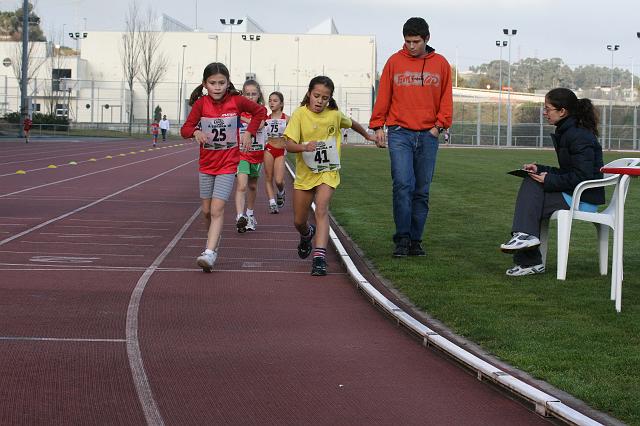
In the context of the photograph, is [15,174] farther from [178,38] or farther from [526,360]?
[178,38]

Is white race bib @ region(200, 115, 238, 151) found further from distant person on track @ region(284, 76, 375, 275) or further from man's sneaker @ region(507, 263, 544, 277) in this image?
man's sneaker @ region(507, 263, 544, 277)

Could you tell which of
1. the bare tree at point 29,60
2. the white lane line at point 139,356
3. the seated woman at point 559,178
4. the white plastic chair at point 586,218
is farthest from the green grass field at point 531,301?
the bare tree at point 29,60

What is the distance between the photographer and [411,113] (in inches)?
447

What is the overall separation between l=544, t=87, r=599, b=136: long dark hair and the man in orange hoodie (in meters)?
1.36

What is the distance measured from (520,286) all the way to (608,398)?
400 centimetres

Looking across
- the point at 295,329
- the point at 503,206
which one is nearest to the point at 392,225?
the point at 503,206

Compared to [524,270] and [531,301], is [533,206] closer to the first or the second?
[524,270]

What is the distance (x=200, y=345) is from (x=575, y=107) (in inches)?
185

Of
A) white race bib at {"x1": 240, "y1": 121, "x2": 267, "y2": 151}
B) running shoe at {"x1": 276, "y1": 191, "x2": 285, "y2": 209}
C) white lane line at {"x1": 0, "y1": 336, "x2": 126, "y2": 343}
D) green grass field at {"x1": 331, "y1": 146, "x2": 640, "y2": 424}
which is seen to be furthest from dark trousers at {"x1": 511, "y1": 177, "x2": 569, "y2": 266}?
running shoe at {"x1": 276, "y1": 191, "x2": 285, "y2": 209}

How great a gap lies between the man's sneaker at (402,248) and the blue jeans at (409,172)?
4cm

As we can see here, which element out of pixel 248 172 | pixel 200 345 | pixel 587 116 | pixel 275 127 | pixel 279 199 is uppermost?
pixel 587 116

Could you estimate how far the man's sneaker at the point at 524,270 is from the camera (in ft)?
33.5

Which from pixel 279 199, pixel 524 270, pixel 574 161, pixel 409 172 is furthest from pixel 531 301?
pixel 279 199

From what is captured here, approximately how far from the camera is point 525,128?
89750 millimetres
